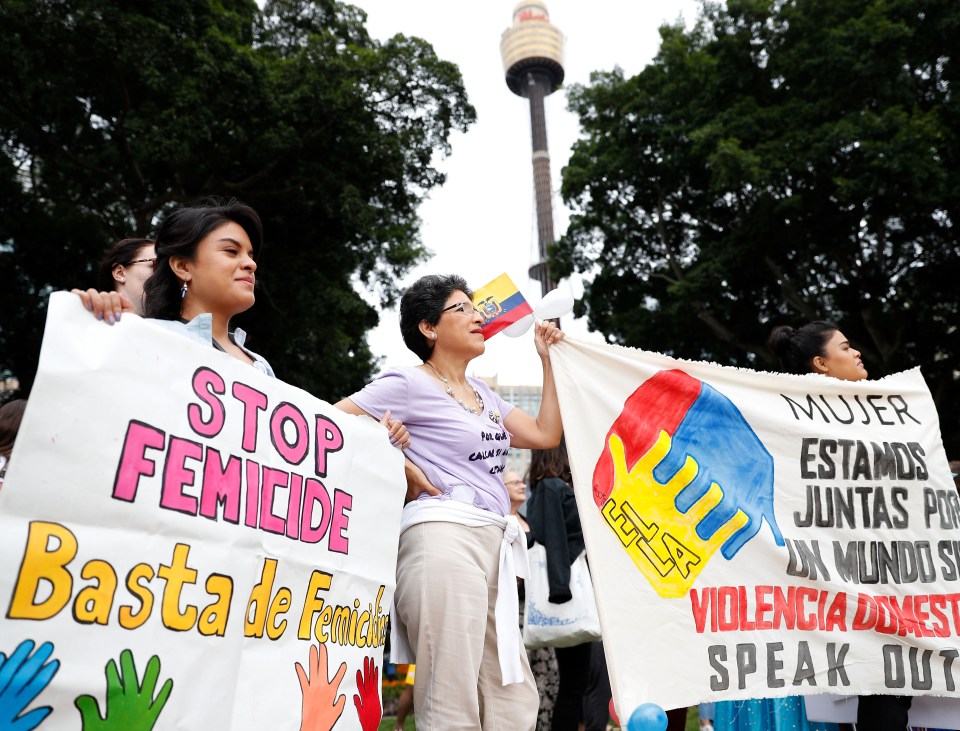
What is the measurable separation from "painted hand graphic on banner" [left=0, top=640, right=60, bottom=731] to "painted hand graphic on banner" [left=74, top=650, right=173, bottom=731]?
0.08m

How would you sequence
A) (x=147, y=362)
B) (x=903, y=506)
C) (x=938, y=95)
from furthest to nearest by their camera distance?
(x=938, y=95), (x=903, y=506), (x=147, y=362)

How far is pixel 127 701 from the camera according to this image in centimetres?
159

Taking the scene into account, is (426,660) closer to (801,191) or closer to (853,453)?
(853,453)

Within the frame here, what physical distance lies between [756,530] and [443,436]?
1.26 m

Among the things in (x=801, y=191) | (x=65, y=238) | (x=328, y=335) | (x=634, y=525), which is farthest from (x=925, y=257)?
(x=65, y=238)

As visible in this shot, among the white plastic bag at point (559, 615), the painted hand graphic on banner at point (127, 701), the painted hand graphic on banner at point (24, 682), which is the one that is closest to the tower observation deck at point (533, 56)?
the white plastic bag at point (559, 615)

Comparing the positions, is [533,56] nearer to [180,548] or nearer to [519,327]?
[519,327]

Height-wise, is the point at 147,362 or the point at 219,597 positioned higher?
the point at 147,362

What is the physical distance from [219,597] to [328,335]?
10.7m

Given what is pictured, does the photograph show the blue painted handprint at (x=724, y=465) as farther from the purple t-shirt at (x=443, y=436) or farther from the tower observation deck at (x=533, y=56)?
the tower observation deck at (x=533, y=56)

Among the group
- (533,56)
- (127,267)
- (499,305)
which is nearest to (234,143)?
(127,267)

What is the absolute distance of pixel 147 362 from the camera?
183 centimetres

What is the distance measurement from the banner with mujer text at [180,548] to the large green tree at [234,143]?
9.31 metres

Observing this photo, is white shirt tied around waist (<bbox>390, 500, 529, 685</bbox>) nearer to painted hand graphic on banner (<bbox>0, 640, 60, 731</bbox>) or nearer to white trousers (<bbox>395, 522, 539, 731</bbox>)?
white trousers (<bbox>395, 522, 539, 731</bbox>)
